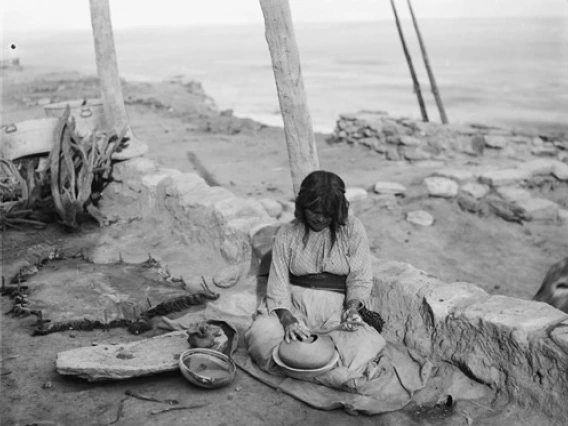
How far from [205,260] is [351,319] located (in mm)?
2202

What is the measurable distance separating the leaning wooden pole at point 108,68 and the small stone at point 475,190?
13.3 feet

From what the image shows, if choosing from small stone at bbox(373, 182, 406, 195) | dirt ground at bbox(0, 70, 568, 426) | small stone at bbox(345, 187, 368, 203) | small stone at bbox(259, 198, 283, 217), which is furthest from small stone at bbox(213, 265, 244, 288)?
small stone at bbox(373, 182, 406, 195)

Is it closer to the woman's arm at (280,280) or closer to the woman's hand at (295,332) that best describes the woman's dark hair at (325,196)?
the woman's arm at (280,280)

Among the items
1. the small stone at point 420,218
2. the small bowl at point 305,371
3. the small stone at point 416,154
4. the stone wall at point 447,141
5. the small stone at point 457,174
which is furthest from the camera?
the small stone at point 416,154

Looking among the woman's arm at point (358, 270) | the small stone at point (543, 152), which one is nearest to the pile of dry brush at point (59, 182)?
the woman's arm at point (358, 270)

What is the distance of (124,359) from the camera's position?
3531mm

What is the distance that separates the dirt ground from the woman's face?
953 mm

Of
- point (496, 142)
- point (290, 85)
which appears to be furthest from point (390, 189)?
point (290, 85)

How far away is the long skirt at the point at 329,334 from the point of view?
3.33 meters

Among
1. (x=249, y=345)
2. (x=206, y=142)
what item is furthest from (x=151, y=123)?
(x=249, y=345)

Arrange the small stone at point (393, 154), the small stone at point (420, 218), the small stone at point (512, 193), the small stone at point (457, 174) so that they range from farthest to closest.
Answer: the small stone at point (393, 154)
the small stone at point (457, 174)
the small stone at point (512, 193)
the small stone at point (420, 218)

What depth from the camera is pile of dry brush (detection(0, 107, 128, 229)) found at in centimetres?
628

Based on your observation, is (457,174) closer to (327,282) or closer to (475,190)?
(475,190)

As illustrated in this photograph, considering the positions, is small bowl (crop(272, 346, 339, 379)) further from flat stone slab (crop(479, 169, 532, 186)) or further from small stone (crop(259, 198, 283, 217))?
flat stone slab (crop(479, 169, 532, 186))
